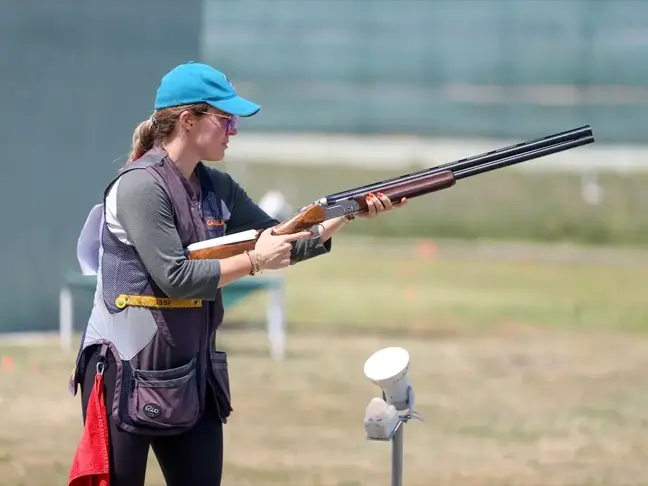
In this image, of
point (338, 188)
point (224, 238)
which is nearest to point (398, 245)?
point (338, 188)

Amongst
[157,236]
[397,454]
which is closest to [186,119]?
[157,236]

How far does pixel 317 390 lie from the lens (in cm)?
828

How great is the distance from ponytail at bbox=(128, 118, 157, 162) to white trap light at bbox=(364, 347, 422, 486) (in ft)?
2.86

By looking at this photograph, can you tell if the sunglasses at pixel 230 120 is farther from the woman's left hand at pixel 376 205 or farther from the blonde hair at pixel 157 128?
the woman's left hand at pixel 376 205

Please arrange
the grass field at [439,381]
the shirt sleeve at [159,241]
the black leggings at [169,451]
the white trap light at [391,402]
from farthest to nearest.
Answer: the grass field at [439,381], the white trap light at [391,402], the black leggings at [169,451], the shirt sleeve at [159,241]

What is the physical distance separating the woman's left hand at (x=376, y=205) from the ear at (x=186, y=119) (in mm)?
597

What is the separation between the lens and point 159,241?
346 centimetres

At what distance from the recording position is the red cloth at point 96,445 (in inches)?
139

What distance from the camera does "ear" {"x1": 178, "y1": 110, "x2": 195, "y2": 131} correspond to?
11.9ft

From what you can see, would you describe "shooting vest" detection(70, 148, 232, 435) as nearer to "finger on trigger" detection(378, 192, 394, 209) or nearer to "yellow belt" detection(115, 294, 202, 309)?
"yellow belt" detection(115, 294, 202, 309)

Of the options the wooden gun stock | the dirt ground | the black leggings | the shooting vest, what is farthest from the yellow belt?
the dirt ground

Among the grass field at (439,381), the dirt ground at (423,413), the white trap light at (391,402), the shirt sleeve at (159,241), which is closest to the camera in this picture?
the shirt sleeve at (159,241)

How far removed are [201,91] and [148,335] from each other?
66cm

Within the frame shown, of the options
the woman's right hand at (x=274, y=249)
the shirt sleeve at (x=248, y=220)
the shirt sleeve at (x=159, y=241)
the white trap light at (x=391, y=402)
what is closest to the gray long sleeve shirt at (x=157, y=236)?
the shirt sleeve at (x=159, y=241)
